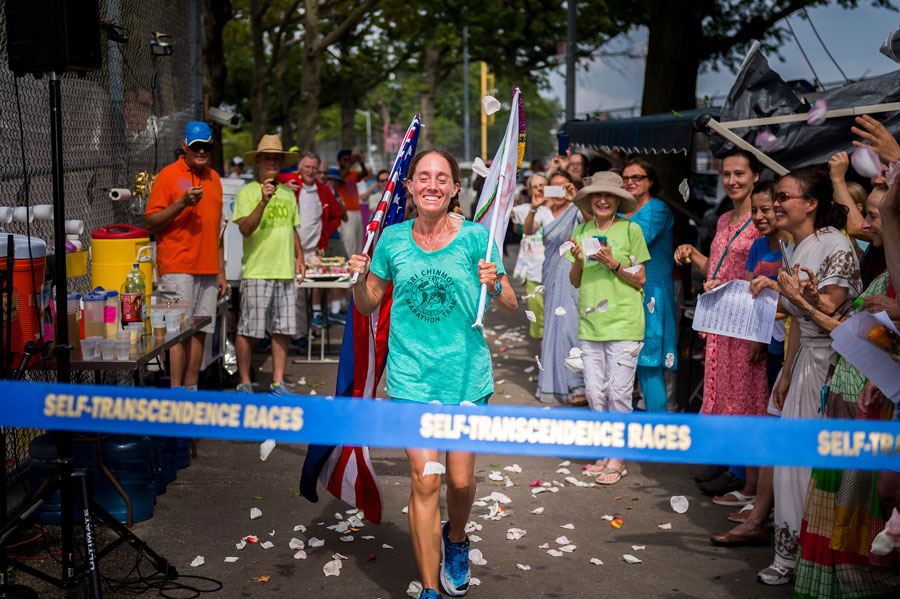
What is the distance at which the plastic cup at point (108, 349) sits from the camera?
5316mm

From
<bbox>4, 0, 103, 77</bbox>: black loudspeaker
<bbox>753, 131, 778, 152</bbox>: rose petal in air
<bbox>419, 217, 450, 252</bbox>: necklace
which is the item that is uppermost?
<bbox>4, 0, 103, 77</bbox>: black loudspeaker

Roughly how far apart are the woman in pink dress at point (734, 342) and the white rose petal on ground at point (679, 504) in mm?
314

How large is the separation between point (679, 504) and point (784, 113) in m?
2.84

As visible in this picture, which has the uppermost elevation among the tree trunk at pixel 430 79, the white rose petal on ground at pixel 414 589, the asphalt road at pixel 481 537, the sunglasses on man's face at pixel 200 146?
the tree trunk at pixel 430 79

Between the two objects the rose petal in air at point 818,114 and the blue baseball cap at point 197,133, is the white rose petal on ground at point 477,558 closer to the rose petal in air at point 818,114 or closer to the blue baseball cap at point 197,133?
the rose petal in air at point 818,114

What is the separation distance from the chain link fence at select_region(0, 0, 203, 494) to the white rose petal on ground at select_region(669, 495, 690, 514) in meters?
4.09

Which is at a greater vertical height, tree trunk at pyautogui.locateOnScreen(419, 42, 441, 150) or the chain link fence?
tree trunk at pyautogui.locateOnScreen(419, 42, 441, 150)

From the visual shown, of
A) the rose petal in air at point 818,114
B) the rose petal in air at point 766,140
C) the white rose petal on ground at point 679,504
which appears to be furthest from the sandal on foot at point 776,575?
the rose petal in air at point 766,140

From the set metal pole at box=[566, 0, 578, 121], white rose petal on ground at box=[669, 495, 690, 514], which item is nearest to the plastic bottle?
white rose petal on ground at box=[669, 495, 690, 514]

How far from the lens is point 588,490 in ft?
21.7

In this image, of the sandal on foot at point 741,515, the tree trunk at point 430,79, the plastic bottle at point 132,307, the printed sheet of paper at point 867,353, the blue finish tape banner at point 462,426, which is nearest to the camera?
the blue finish tape banner at point 462,426

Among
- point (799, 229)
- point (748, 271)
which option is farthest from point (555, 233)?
point (799, 229)

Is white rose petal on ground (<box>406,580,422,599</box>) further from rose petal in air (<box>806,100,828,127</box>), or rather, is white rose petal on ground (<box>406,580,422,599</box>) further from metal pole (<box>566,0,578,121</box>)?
metal pole (<box>566,0,578,121</box>)

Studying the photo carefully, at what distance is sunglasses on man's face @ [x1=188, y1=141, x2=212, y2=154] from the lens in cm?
744
